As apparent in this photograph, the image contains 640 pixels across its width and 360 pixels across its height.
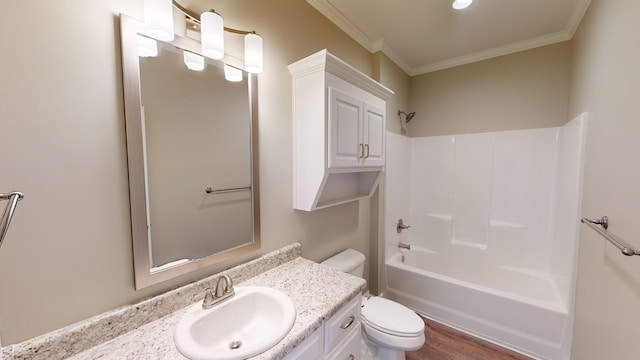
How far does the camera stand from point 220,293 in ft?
3.40

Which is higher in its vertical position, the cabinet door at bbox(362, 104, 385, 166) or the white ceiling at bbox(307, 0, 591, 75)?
the white ceiling at bbox(307, 0, 591, 75)

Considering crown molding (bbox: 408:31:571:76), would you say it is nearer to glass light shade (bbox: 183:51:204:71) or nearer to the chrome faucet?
glass light shade (bbox: 183:51:204:71)

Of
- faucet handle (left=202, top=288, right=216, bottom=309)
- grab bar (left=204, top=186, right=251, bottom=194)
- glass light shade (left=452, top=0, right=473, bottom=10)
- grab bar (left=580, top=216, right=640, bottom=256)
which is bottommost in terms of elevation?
faucet handle (left=202, top=288, right=216, bottom=309)

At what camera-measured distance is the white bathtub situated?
1.82 m

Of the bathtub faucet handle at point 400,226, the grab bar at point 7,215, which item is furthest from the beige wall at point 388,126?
the grab bar at point 7,215

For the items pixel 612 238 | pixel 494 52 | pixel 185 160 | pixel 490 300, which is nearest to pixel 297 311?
pixel 185 160

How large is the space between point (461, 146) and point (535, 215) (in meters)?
0.95

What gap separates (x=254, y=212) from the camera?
134cm

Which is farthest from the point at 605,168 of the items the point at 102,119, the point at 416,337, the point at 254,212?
the point at 102,119

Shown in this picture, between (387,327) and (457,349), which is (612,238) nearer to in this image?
(387,327)

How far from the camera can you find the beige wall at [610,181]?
3.33 feet

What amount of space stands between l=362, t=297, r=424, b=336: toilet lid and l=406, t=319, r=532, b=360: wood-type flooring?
0.50 m

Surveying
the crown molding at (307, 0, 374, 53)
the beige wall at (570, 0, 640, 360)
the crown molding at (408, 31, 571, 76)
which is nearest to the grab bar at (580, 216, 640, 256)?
the beige wall at (570, 0, 640, 360)

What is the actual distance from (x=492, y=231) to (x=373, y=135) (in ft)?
5.93
